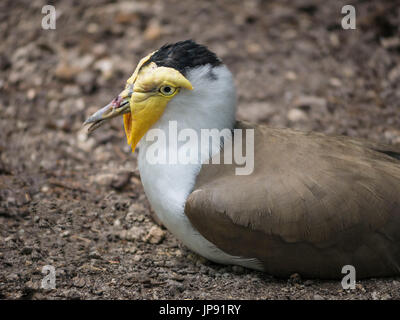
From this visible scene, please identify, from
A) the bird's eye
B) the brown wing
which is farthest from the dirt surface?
the bird's eye

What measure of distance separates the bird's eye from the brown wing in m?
0.54

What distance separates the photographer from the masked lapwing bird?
3.22 meters

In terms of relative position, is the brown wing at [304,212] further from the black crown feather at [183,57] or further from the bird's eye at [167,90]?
the black crown feather at [183,57]

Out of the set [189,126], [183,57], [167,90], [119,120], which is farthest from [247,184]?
[119,120]

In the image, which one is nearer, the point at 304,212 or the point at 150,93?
the point at 304,212

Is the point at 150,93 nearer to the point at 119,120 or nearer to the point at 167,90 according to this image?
the point at 167,90

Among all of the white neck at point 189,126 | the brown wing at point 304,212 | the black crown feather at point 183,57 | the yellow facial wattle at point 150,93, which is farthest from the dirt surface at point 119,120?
the black crown feather at point 183,57

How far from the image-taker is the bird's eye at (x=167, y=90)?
3.37 meters

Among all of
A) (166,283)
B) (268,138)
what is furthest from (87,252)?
(268,138)

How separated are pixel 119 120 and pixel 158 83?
2.13m

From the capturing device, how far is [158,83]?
3.34 metres

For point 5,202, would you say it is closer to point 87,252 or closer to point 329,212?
point 87,252

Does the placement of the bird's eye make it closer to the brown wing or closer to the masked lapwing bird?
the masked lapwing bird

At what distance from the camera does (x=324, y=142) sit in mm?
3627
